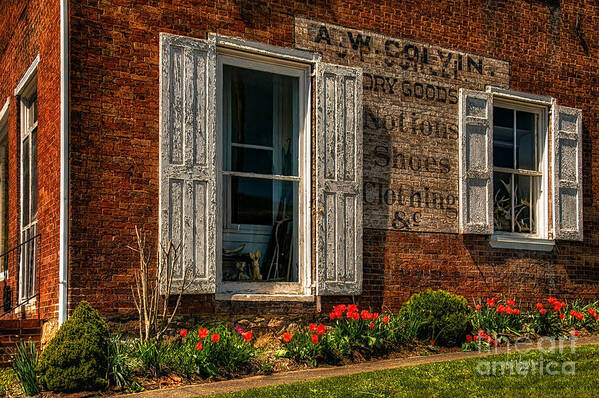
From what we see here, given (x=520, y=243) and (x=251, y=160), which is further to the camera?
(x=520, y=243)

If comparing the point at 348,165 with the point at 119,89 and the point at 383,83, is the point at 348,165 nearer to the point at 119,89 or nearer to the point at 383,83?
the point at 383,83

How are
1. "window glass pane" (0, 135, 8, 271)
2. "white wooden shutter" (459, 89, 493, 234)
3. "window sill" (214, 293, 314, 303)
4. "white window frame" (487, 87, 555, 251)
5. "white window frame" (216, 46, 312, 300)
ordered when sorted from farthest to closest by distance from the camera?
"window glass pane" (0, 135, 8, 271) → "white window frame" (487, 87, 555, 251) → "white wooden shutter" (459, 89, 493, 234) → "white window frame" (216, 46, 312, 300) → "window sill" (214, 293, 314, 303)

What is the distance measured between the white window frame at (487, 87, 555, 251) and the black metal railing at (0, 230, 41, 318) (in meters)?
6.16

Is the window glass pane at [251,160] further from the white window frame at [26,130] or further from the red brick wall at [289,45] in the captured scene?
the white window frame at [26,130]

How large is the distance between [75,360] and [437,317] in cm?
432

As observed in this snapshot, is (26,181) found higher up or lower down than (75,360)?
higher up

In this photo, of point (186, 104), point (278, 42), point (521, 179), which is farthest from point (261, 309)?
point (521, 179)

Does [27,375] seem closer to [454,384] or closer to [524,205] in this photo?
[454,384]

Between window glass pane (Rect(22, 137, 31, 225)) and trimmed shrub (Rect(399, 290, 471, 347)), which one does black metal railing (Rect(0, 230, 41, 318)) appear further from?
trimmed shrub (Rect(399, 290, 471, 347))

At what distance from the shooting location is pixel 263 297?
9.33 m

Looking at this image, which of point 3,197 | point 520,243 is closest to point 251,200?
point 520,243

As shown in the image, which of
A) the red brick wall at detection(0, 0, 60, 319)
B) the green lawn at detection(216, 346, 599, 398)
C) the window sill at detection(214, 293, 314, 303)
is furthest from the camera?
the window sill at detection(214, 293, 314, 303)

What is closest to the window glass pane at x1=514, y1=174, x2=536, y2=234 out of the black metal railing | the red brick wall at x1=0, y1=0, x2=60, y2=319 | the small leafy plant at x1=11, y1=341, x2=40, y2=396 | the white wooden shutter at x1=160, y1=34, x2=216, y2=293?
the white wooden shutter at x1=160, y1=34, x2=216, y2=293

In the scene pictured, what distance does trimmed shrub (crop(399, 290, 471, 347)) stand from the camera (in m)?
9.73
